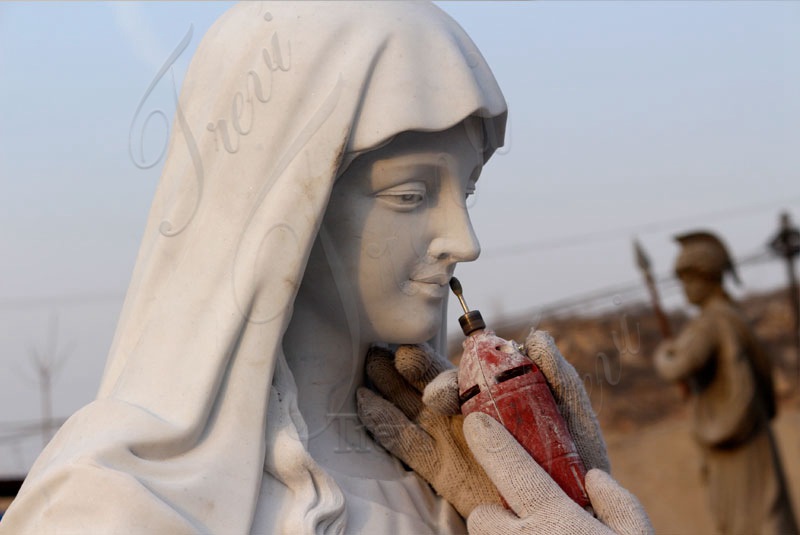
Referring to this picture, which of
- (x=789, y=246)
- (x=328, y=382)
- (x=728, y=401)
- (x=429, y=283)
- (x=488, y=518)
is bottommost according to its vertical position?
(x=728, y=401)

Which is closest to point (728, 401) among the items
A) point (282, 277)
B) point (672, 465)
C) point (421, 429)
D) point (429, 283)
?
point (672, 465)

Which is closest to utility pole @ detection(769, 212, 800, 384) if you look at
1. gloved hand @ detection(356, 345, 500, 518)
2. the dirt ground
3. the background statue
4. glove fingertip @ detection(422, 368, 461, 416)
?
the dirt ground

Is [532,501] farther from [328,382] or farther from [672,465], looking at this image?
[672,465]

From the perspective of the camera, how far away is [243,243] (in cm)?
219

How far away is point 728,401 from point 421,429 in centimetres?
711

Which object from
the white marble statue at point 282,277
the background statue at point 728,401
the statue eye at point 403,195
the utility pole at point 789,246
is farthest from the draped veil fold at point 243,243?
the utility pole at point 789,246

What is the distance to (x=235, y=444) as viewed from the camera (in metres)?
2.13

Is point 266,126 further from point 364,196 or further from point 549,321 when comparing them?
point 549,321

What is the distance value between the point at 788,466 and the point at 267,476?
31.3 feet

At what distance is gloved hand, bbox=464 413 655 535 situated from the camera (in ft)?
7.03

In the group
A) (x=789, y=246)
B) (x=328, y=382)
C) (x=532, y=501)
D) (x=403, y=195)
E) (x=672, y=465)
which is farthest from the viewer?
(x=672, y=465)

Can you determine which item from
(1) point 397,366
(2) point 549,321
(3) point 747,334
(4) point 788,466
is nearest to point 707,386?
(3) point 747,334

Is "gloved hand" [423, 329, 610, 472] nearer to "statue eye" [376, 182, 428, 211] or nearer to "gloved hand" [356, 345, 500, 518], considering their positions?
"gloved hand" [356, 345, 500, 518]

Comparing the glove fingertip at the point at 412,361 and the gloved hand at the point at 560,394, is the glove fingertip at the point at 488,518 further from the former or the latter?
the glove fingertip at the point at 412,361
